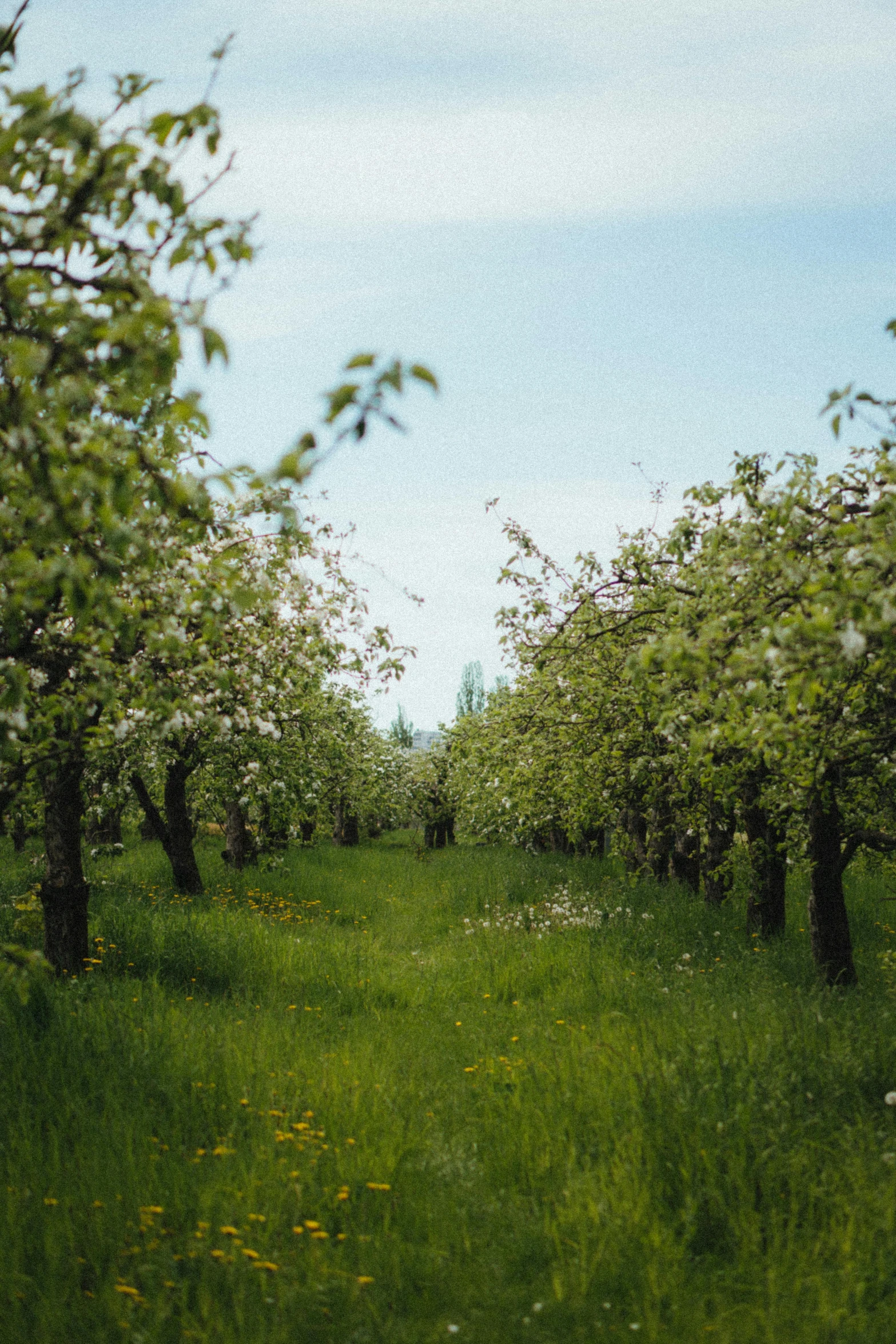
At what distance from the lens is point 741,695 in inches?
218

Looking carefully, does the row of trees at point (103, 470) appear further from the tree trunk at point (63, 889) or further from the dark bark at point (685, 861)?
the dark bark at point (685, 861)

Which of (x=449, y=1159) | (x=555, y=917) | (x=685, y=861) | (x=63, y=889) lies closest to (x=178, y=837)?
(x=63, y=889)

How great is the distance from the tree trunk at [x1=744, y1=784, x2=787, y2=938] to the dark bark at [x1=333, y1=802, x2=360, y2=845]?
28.1 meters

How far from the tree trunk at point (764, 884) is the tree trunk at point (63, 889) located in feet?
28.4

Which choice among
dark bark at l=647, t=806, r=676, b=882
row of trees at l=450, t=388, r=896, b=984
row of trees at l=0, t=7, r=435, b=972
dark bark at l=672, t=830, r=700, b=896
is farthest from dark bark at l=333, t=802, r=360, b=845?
row of trees at l=0, t=7, r=435, b=972

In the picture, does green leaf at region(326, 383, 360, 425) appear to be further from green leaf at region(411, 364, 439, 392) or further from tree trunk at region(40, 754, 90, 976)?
tree trunk at region(40, 754, 90, 976)

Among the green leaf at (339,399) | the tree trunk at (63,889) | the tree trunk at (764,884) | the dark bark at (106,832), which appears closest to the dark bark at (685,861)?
the tree trunk at (764,884)

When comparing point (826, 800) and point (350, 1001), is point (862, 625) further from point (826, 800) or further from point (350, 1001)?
point (350, 1001)

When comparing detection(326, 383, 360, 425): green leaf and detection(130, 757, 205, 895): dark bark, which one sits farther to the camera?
detection(130, 757, 205, 895): dark bark

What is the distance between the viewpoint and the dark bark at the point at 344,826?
1626 inches

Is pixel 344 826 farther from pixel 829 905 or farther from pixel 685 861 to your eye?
pixel 829 905

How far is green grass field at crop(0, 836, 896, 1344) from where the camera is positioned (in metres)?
4.16

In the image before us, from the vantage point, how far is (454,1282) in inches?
173

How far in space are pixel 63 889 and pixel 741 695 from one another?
7.70 m
